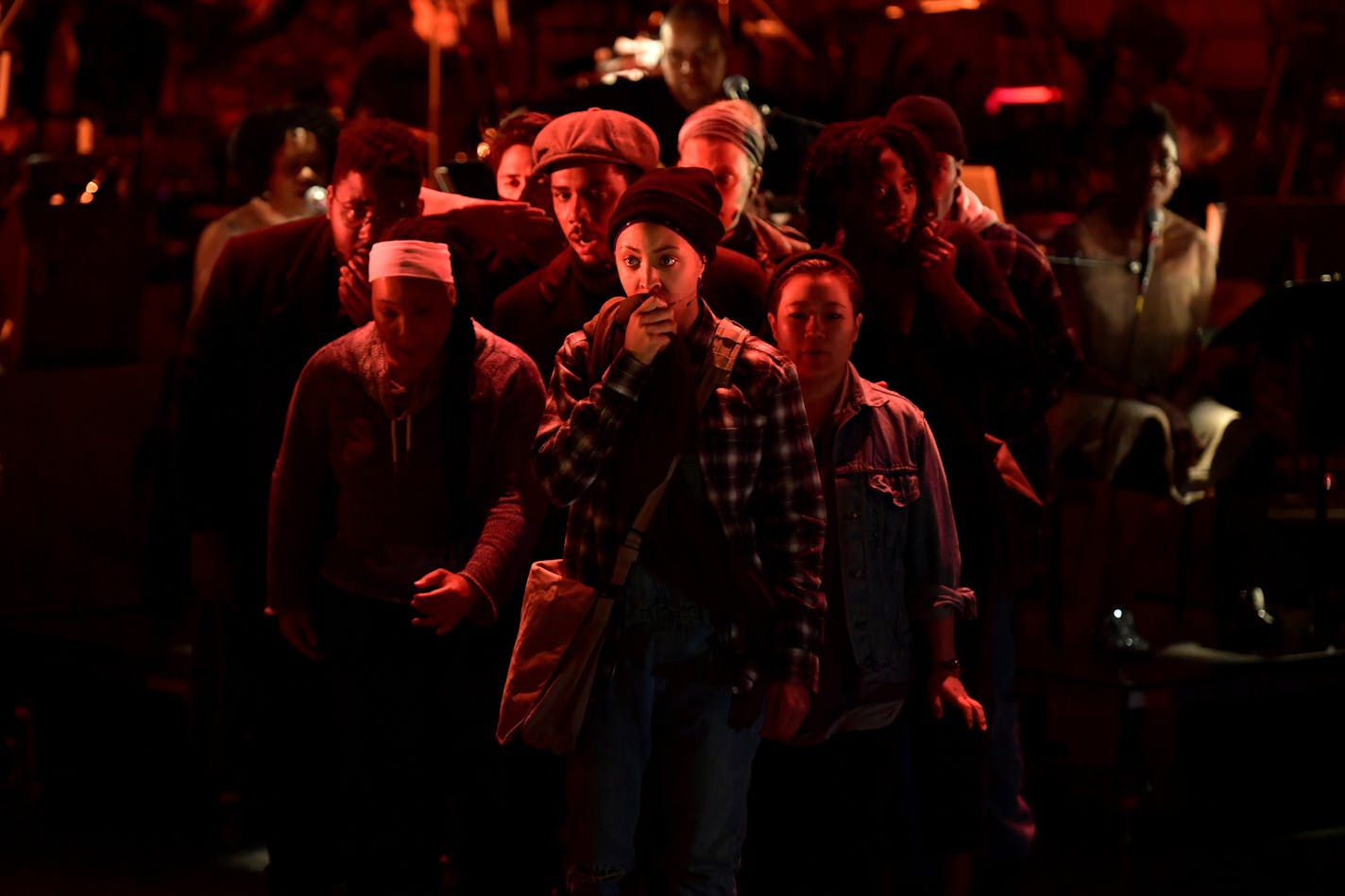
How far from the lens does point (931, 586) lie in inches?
155

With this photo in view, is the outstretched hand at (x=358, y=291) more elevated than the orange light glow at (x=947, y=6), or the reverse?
the orange light glow at (x=947, y=6)

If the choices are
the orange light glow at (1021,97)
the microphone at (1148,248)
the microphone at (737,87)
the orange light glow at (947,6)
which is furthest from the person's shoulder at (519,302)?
the orange light glow at (947,6)

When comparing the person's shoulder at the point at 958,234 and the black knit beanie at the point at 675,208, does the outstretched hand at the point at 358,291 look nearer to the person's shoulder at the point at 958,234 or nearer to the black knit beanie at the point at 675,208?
the black knit beanie at the point at 675,208

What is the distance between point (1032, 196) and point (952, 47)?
1.72 meters

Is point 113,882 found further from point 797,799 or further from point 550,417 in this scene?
point 550,417

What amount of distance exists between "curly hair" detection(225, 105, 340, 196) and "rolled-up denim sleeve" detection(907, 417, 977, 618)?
3243 millimetres

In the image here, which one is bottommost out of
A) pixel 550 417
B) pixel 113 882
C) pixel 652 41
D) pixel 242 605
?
pixel 113 882

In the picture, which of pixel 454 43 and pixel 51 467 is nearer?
pixel 51 467

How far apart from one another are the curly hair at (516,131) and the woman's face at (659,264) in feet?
5.19

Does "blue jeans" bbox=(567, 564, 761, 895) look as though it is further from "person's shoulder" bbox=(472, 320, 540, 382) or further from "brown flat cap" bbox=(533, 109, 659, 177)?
"brown flat cap" bbox=(533, 109, 659, 177)

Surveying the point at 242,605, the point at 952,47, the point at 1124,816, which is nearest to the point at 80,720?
the point at 242,605

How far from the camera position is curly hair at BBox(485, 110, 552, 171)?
16.9 ft

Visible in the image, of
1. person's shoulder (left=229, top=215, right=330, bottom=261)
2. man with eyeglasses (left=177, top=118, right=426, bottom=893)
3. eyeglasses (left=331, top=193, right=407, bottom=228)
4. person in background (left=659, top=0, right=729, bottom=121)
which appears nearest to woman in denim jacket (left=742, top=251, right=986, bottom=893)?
eyeglasses (left=331, top=193, right=407, bottom=228)

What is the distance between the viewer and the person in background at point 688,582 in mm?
3535
